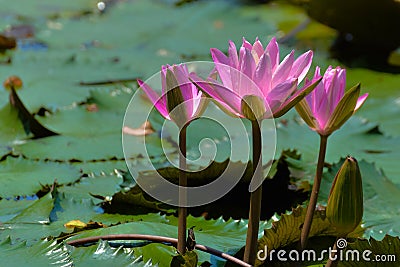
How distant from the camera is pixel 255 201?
2.40 feet

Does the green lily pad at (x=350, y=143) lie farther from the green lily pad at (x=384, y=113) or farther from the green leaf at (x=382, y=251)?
the green leaf at (x=382, y=251)

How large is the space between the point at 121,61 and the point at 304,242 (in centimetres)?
136

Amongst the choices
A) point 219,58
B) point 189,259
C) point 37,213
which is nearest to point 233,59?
point 219,58

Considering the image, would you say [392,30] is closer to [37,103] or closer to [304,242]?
[37,103]

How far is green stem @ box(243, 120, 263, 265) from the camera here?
27.7 inches

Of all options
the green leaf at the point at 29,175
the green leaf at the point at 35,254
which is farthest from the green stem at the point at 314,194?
the green leaf at the point at 29,175

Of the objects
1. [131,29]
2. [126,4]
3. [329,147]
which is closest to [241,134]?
[329,147]

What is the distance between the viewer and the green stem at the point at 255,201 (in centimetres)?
70

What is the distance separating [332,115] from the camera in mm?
731

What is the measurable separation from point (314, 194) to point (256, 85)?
0.19m

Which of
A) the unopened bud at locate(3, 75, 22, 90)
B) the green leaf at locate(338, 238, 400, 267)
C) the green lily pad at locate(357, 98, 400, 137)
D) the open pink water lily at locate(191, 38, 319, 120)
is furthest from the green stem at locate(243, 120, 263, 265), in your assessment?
the unopened bud at locate(3, 75, 22, 90)

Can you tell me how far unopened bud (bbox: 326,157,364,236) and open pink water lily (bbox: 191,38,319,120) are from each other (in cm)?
10

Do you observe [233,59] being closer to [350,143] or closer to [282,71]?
[282,71]

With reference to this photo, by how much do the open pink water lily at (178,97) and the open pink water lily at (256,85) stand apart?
3 centimetres
